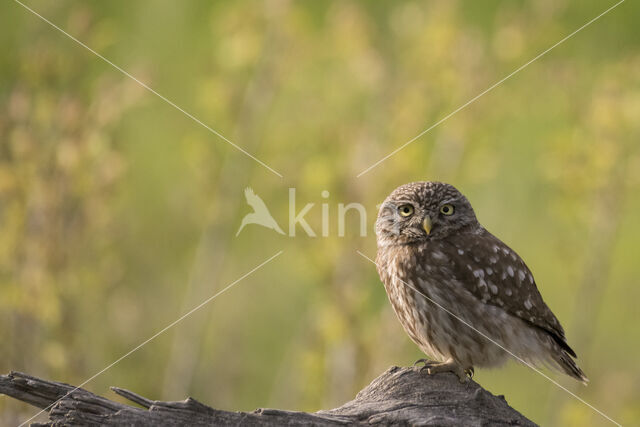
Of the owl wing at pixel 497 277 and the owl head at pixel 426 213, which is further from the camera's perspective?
the owl head at pixel 426 213

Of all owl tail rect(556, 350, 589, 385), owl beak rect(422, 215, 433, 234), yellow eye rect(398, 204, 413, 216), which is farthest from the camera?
owl tail rect(556, 350, 589, 385)

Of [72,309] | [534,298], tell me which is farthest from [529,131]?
[72,309]

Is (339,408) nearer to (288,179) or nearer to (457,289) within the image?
(457,289)

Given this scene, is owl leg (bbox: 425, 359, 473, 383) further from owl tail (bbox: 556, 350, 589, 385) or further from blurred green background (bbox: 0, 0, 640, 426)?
blurred green background (bbox: 0, 0, 640, 426)

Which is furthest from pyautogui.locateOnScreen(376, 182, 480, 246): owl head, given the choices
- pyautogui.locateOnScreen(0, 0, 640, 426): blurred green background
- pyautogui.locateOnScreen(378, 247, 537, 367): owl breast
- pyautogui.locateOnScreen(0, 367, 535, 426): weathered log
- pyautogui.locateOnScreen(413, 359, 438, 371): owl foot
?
pyautogui.locateOnScreen(0, 0, 640, 426): blurred green background

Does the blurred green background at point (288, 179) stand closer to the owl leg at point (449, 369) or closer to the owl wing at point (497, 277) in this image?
the owl wing at point (497, 277)

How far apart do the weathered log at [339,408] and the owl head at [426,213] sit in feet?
2.86

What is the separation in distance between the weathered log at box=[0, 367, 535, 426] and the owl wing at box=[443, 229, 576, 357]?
58 cm

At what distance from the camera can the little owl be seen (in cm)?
468

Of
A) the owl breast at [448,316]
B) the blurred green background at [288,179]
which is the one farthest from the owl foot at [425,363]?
the blurred green background at [288,179]

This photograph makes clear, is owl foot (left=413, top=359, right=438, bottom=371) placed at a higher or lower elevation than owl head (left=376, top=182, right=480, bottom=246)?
lower

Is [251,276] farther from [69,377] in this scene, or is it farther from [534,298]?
[534,298]

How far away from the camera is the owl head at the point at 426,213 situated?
15.9 ft

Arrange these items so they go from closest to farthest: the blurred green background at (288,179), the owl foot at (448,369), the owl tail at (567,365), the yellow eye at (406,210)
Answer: the owl foot at (448,369) → the yellow eye at (406,210) → the owl tail at (567,365) → the blurred green background at (288,179)
